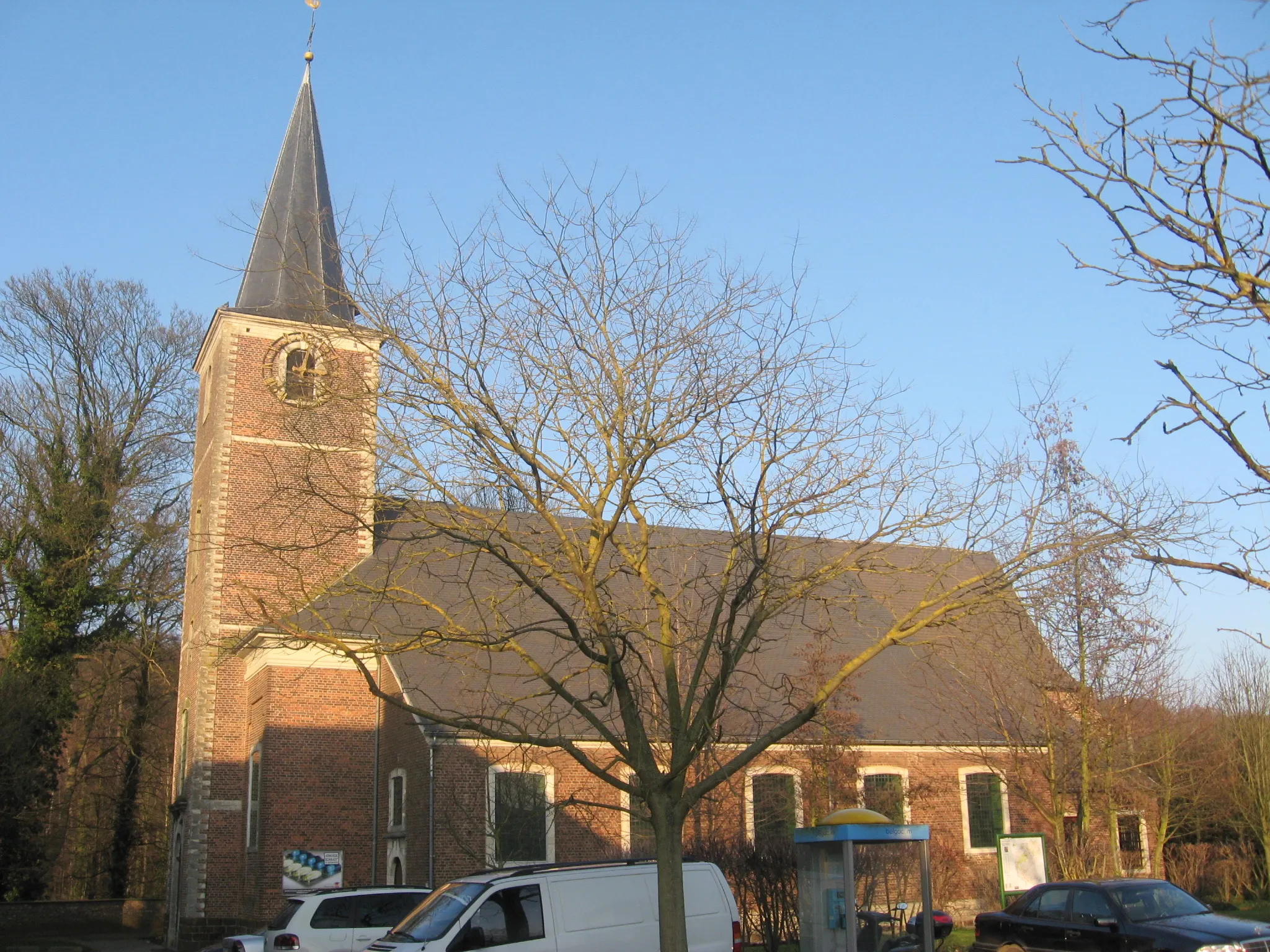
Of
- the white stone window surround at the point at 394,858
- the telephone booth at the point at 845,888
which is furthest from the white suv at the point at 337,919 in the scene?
the white stone window surround at the point at 394,858

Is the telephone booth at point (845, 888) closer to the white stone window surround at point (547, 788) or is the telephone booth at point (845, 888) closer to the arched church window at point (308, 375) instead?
the arched church window at point (308, 375)

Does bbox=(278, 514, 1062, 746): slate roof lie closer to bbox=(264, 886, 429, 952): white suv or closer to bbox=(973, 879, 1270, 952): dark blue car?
bbox=(264, 886, 429, 952): white suv

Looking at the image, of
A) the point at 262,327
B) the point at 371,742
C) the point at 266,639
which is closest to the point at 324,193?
the point at 262,327

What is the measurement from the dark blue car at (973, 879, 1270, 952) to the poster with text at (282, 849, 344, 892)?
44.7ft

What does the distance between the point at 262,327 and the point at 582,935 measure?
21818 mm

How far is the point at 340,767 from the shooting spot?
26156 millimetres

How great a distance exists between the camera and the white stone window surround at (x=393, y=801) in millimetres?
24625

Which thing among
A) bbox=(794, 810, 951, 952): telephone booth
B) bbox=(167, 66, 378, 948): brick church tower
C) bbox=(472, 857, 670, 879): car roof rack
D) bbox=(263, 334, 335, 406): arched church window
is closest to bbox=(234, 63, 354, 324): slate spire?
bbox=(167, 66, 378, 948): brick church tower

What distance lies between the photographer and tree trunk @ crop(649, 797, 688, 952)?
9.98 m

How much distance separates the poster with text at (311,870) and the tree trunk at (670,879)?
15265 mm

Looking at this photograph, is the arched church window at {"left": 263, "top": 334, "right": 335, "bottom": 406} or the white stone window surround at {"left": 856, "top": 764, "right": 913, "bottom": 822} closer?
the arched church window at {"left": 263, "top": 334, "right": 335, "bottom": 406}

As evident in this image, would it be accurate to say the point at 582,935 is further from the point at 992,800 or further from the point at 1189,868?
the point at 1189,868

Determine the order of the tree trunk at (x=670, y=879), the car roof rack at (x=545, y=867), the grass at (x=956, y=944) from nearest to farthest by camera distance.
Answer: the tree trunk at (x=670, y=879), the car roof rack at (x=545, y=867), the grass at (x=956, y=944)

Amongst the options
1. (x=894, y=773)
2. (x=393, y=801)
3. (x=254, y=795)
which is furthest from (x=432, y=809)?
(x=894, y=773)
